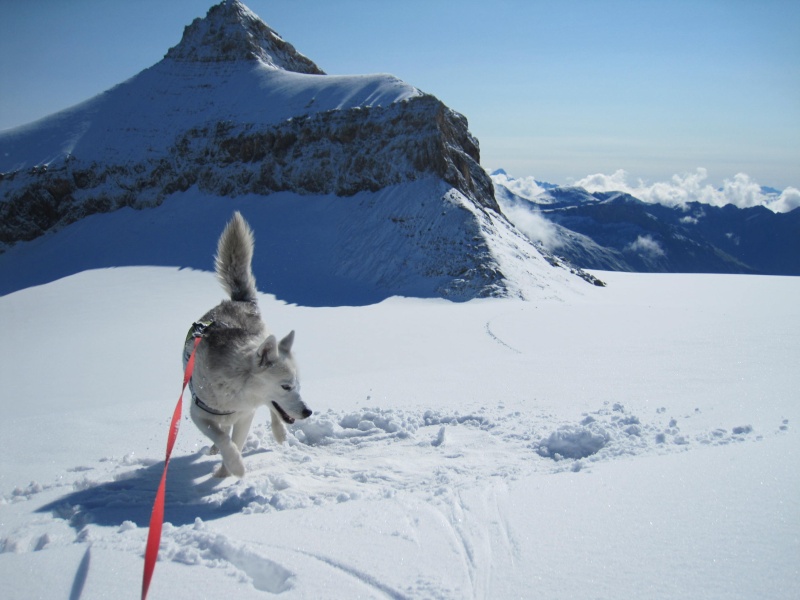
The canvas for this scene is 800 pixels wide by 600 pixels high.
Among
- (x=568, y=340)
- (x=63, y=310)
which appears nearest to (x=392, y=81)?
(x=63, y=310)

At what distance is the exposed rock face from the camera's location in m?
31.7

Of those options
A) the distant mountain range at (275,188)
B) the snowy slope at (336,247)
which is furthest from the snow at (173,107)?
the snowy slope at (336,247)

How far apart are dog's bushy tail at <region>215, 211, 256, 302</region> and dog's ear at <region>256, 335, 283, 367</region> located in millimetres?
1901

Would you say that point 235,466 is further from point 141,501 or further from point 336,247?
point 336,247

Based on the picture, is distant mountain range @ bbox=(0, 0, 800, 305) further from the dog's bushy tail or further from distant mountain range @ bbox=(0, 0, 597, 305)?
the dog's bushy tail

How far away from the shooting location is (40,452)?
491 centimetres

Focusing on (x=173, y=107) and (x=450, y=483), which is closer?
(x=450, y=483)

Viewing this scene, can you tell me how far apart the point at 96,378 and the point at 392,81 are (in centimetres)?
3060

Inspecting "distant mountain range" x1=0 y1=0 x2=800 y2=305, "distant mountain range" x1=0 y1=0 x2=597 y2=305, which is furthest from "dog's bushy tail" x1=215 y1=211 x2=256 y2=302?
"distant mountain range" x1=0 y1=0 x2=800 y2=305

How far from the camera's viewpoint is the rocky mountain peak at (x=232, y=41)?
4510 centimetres

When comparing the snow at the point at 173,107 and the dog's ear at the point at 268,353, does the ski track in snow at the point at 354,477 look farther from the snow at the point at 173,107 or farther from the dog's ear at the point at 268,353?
the snow at the point at 173,107

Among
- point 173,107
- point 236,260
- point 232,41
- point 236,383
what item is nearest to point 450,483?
point 236,383

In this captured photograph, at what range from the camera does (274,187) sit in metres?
34.6

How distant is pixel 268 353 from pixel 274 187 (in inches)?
1257
